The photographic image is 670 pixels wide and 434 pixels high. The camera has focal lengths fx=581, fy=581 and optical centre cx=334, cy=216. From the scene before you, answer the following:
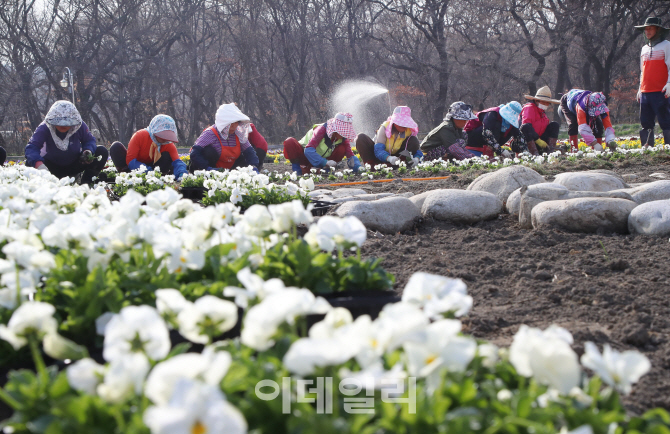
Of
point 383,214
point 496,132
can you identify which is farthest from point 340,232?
point 496,132

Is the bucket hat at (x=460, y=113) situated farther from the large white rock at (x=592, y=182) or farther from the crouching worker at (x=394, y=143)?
the large white rock at (x=592, y=182)

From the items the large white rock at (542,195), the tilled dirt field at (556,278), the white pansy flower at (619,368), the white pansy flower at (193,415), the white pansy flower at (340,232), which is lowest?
the tilled dirt field at (556,278)

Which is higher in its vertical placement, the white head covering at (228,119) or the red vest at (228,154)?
the white head covering at (228,119)

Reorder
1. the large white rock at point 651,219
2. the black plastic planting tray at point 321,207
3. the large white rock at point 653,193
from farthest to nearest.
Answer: the black plastic planting tray at point 321,207 → the large white rock at point 653,193 → the large white rock at point 651,219

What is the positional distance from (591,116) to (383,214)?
8.06 m

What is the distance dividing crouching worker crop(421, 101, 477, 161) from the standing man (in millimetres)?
2837

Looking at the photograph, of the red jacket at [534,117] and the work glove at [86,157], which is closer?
the work glove at [86,157]

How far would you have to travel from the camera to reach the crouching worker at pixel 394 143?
10.4 metres

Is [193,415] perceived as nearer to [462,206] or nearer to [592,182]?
[462,206]

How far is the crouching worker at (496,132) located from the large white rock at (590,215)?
6172 millimetres

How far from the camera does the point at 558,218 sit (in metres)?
4.47

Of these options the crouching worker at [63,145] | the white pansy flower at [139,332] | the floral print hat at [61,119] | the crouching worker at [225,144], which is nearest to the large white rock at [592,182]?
the crouching worker at [225,144]

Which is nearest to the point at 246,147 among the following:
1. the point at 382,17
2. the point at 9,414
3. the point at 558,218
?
the point at 558,218

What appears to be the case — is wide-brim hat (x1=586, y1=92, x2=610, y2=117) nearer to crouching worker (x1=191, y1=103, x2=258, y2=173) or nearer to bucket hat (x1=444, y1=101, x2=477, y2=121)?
bucket hat (x1=444, y1=101, x2=477, y2=121)
